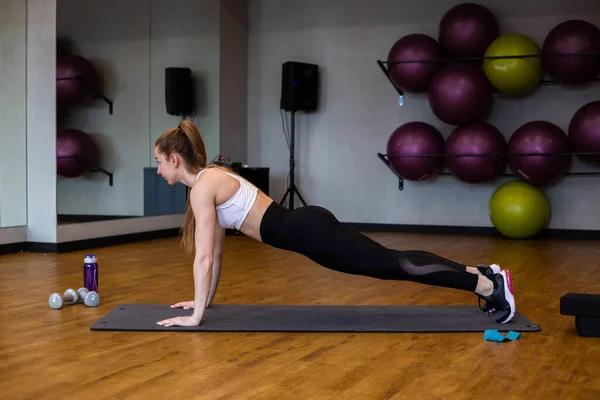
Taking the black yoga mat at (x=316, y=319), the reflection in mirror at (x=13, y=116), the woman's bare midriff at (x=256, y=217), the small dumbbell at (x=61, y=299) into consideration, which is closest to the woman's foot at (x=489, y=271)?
the black yoga mat at (x=316, y=319)

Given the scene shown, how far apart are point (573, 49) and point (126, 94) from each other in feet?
12.8

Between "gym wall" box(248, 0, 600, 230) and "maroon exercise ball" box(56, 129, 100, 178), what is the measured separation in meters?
2.65

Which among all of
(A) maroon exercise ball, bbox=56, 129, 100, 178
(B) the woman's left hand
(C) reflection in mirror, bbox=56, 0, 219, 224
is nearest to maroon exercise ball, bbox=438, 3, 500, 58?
(C) reflection in mirror, bbox=56, 0, 219, 224

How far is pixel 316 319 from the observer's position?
10.3 feet

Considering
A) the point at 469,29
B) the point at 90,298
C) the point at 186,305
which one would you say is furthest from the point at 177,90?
the point at 186,305

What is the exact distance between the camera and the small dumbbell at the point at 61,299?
3391mm

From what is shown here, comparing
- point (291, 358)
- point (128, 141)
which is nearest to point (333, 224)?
point (291, 358)

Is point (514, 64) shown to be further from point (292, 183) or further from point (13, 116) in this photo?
point (13, 116)

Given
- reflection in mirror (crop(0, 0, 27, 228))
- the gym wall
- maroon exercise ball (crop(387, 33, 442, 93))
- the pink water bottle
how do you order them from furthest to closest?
the gym wall < maroon exercise ball (crop(387, 33, 442, 93)) < reflection in mirror (crop(0, 0, 27, 228)) < the pink water bottle

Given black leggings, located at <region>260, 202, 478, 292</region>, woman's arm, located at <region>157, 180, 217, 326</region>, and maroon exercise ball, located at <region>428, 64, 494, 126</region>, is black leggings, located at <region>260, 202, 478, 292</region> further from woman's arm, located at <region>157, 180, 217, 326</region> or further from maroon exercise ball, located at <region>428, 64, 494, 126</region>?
maroon exercise ball, located at <region>428, 64, 494, 126</region>

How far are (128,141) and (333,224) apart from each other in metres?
4.05

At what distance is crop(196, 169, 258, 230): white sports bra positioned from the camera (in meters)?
2.91

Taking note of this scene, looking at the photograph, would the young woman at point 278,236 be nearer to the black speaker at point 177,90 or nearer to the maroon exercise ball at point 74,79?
the maroon exercise ball at point 74,79

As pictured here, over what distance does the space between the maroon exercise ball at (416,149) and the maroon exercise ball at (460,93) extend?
0.89ft
